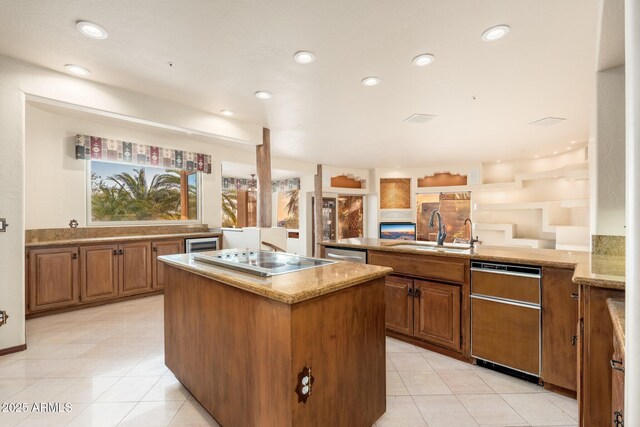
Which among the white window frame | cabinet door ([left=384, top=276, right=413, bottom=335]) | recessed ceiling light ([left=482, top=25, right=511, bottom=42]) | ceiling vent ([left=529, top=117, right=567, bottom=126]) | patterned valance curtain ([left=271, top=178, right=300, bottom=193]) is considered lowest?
cabinet door ([left=384, top=276, right=413, bottom=335])

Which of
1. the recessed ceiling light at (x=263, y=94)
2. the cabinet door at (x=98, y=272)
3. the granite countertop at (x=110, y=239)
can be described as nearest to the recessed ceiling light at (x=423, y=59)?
the recessed ceiling light at (x=263, y=94)

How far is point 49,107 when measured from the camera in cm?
361

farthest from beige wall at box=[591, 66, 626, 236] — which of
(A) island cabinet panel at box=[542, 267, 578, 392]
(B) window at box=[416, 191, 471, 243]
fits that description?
(B) window at box=[416, 191, 471, 243]

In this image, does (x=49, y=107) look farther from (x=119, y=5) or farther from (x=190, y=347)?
(x=190, y=347)

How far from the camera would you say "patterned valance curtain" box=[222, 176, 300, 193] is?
8.09 meters

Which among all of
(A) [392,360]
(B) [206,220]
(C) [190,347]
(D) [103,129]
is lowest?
(A) [392,360]

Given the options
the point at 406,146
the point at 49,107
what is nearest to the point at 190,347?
the point at 49,107

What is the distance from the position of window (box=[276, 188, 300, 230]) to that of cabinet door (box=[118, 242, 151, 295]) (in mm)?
4644

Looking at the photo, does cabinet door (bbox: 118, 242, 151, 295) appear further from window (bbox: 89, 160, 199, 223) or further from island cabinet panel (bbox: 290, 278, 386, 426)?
island cabinet panel (bbox: 290, 278, 386, 426)

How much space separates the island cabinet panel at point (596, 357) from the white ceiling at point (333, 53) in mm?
1839

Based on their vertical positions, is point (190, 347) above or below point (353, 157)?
below

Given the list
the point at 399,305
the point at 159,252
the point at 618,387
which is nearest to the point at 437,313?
the point at 399,305

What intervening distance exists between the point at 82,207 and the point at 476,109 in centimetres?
565

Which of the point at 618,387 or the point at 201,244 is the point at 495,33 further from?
the point at 201,244
